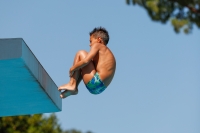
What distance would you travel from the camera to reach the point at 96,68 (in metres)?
7.15

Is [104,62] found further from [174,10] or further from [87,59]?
[174,10]

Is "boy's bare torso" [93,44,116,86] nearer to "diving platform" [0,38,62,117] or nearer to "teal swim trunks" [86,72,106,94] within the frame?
"teal swim trunks" [86,72,106,94]

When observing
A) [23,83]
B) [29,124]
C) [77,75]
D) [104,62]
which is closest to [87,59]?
[104,62]

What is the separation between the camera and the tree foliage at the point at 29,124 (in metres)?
21.2

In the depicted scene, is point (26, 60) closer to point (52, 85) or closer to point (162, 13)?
point (52, 85)

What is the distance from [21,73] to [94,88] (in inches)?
46.0

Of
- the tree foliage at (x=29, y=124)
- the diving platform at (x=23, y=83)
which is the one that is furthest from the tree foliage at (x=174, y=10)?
the tree foliage at (x=29, y=124)

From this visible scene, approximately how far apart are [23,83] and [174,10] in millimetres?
3400

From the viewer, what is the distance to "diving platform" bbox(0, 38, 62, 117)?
286 inches

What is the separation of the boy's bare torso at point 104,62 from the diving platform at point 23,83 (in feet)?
3.20

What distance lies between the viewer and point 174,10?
10.2 metres

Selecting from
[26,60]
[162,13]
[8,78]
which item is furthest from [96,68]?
[162,13]

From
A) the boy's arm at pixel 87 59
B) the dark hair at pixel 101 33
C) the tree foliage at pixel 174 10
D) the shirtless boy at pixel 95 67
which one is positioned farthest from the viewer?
the tree foliage at pixel 174 10

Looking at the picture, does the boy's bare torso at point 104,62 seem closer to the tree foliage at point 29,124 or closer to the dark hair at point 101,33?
the dark hair at point 101,33
